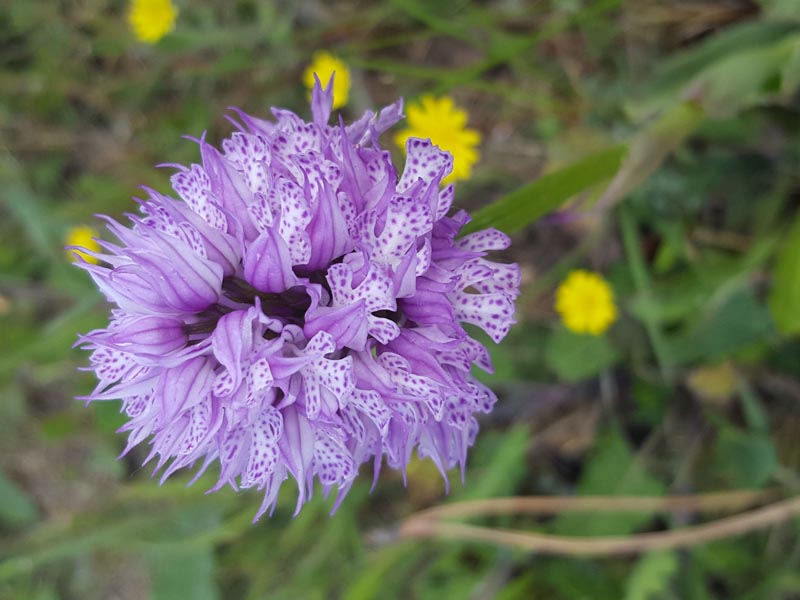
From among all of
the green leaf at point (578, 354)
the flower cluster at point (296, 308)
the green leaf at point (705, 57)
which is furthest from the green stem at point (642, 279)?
the flower cluster at point (296, 308)

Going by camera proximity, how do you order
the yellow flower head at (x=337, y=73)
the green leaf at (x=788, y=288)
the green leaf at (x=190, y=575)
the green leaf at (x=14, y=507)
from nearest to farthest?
the green leaf at (x=788, y=288), the yellow flower head at (x=337, y=73), the green leaf at (x=190, y=575), the green leaf at (x=14, y=507)

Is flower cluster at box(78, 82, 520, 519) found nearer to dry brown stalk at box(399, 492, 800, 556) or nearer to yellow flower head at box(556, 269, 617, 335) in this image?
yellow flower head at box(556, 269, 617, 335)

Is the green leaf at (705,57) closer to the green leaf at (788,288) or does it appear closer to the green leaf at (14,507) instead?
the green leaf at (788,288)

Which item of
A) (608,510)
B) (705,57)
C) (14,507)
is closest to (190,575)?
(14,507)

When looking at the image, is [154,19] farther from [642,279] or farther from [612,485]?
[612,485]

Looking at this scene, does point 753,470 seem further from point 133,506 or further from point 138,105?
point 138,105

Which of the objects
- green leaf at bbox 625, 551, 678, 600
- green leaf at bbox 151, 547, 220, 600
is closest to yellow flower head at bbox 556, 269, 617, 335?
green leaf at bbox 625, 551, 678, 600
